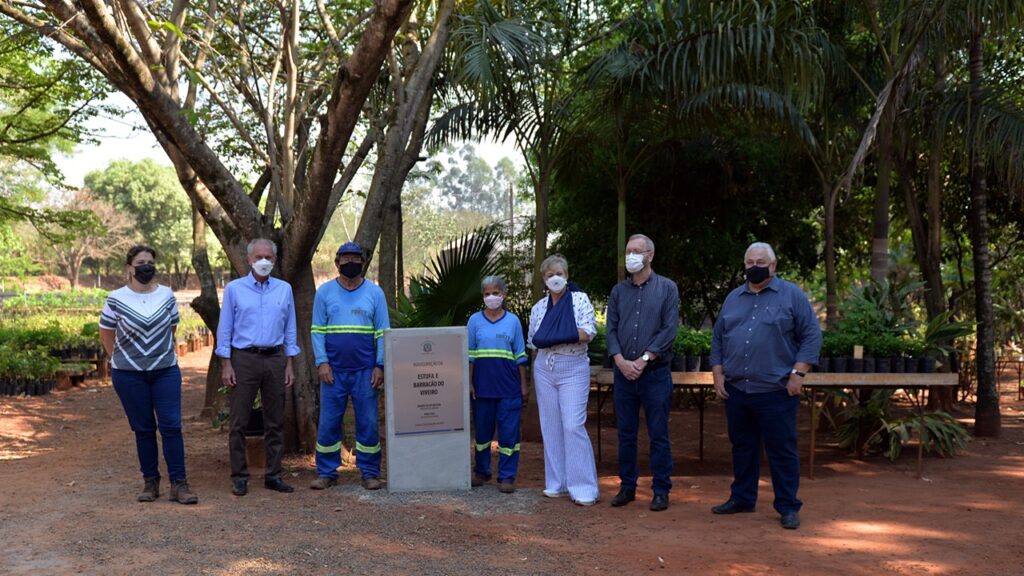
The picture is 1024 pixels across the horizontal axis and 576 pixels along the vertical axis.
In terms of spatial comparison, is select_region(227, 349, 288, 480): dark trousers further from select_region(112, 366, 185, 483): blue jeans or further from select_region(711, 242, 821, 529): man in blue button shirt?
select_region(711, 242, 821, 529): man in blue button shirt

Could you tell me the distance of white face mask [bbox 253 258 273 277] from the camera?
703 cm

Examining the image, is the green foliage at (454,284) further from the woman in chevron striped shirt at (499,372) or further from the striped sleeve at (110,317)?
the striped sleeve at (110,317)

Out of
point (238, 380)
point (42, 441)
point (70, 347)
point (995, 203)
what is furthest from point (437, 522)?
point (70, 347)

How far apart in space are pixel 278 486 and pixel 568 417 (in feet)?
7.53

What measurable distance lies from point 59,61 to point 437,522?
12.2 meters

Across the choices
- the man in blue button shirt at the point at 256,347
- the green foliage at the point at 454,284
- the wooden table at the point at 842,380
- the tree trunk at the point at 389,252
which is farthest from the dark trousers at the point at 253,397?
the tree trunk at the point at 389,252

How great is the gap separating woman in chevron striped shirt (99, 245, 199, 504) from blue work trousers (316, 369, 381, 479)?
1.03 metres

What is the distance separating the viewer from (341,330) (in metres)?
7.24

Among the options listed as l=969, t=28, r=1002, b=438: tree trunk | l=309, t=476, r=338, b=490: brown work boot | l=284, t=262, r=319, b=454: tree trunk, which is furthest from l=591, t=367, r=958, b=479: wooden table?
l=969, t=28, r=1002, b=438: tree trunk

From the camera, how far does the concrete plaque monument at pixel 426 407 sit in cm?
732

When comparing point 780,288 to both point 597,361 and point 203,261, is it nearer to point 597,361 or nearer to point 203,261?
point 597,361

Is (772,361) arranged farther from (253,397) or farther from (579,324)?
(253,397)

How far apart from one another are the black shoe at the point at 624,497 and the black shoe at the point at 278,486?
247 centimetres

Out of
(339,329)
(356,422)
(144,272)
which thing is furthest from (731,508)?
(144,272)
